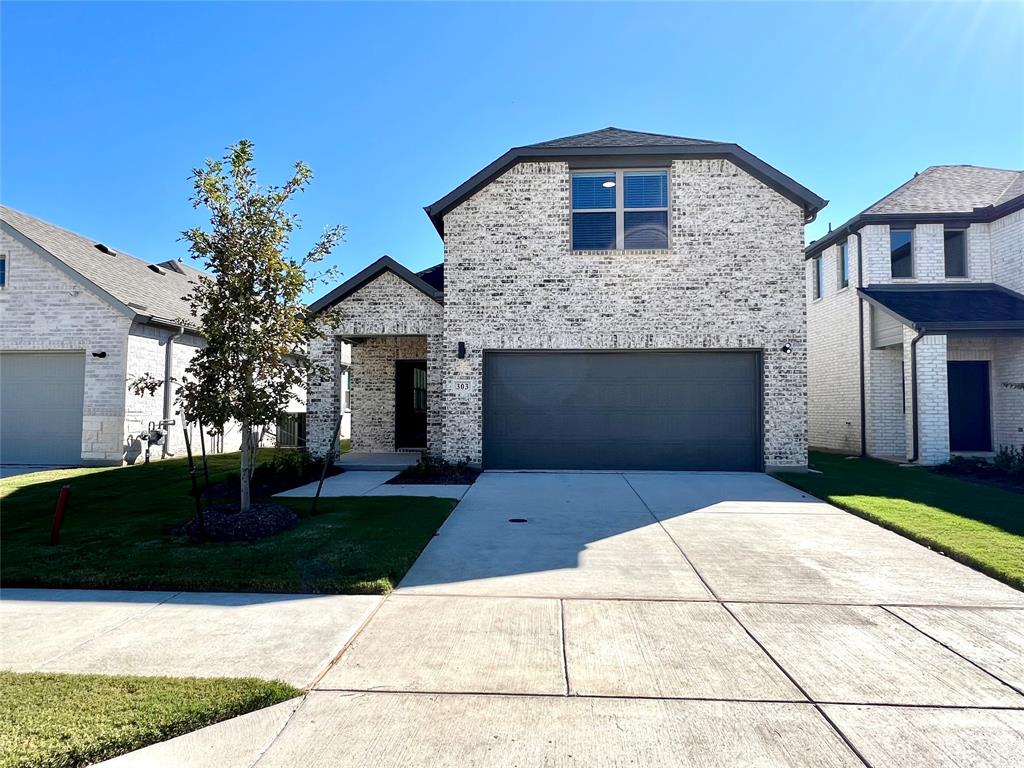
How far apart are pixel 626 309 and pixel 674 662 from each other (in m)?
9.10

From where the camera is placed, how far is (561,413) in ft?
39.5

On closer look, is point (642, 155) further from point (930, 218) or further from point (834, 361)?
point (834, 361)

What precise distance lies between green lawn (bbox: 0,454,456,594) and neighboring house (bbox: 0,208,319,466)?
15.5 feet

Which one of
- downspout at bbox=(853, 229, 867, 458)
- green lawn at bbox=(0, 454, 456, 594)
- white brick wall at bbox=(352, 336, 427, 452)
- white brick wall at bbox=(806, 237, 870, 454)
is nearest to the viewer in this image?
green lawn at bbox=(0, 454, 456, 594)

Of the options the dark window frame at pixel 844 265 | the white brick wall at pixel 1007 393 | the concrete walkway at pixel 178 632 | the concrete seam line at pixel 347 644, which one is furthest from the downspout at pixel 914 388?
the concrete walkway at pixel 178 632

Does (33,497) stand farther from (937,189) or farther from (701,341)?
(937,189)

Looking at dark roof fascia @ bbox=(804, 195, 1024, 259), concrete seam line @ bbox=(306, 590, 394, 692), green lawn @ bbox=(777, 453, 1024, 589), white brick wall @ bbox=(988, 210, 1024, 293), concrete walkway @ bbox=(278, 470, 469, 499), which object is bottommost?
concrete seam line @ bbox=(306, 590, 394, 692)

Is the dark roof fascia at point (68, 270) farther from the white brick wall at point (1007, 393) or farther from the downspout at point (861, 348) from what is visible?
the white brick wall at point (1007, 393)

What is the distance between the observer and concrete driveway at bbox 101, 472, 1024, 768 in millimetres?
2742

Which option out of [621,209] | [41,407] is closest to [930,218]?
[621,209]

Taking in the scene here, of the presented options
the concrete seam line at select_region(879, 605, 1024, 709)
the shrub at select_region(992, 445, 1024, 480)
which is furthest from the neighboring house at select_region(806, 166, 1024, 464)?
the concrete seam line at select_region(879, 605, 1024, 709)

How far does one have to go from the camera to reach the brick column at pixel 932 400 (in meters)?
12.7

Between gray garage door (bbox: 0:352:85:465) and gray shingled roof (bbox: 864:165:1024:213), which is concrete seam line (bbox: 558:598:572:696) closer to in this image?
gray garage door (bbox: 0:352:85:465)

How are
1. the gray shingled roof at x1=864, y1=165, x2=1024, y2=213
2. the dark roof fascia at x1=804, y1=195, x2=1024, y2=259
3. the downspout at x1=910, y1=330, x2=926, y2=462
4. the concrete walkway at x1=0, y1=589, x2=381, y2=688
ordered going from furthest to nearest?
the gray shingled roof at x1=864, y1=165, x2=1024, y2=213, the dark roof fascia at x1=804, y1=195, x2=1024, y2=259, the downspout at x1=910, y1=330, x2=926, y2=462, the concrete walkway at x1=0, y1=589, x2=381, y2=688
